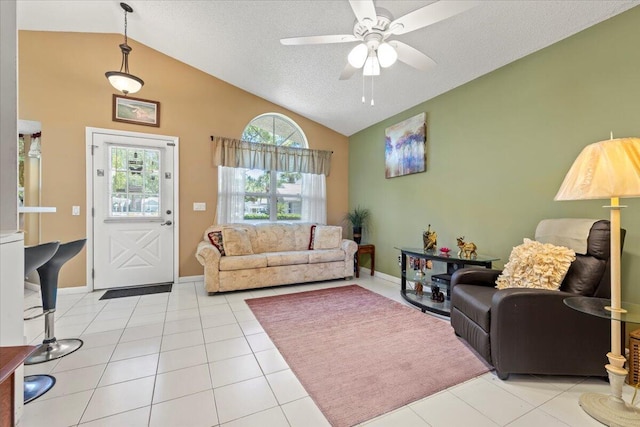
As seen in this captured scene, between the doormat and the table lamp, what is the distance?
4347 mm

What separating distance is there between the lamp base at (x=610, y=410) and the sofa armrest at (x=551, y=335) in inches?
8.0

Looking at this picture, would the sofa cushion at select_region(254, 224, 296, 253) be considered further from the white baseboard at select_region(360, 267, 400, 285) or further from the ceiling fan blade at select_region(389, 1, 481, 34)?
the ceiling fan blade at select_region(389, 1, 481, 34)

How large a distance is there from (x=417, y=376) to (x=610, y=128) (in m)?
2.41

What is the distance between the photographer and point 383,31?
75.7 inches

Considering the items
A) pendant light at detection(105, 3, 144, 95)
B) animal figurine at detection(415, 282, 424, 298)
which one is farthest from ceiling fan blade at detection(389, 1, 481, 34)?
pendant light at detection(105, 3, 144, 95)

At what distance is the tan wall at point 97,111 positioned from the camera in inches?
136

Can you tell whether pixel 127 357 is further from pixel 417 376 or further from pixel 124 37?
pixel 124 37

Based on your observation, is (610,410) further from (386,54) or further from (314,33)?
(314,33)

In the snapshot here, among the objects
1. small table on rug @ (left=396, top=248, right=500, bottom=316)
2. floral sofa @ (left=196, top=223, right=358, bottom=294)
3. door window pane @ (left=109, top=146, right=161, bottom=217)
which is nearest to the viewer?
small table on rug @ (left=396, top=248, right=500, bottom=316)

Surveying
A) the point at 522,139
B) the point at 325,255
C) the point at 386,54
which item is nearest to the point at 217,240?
the point at 325,255

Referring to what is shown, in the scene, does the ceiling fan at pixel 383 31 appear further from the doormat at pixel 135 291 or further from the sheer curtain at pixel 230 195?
the doormat at pixel 135 291

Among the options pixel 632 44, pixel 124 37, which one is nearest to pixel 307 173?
pixel 124 37

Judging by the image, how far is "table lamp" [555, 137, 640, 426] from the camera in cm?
141

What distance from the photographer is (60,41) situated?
3.54 m
